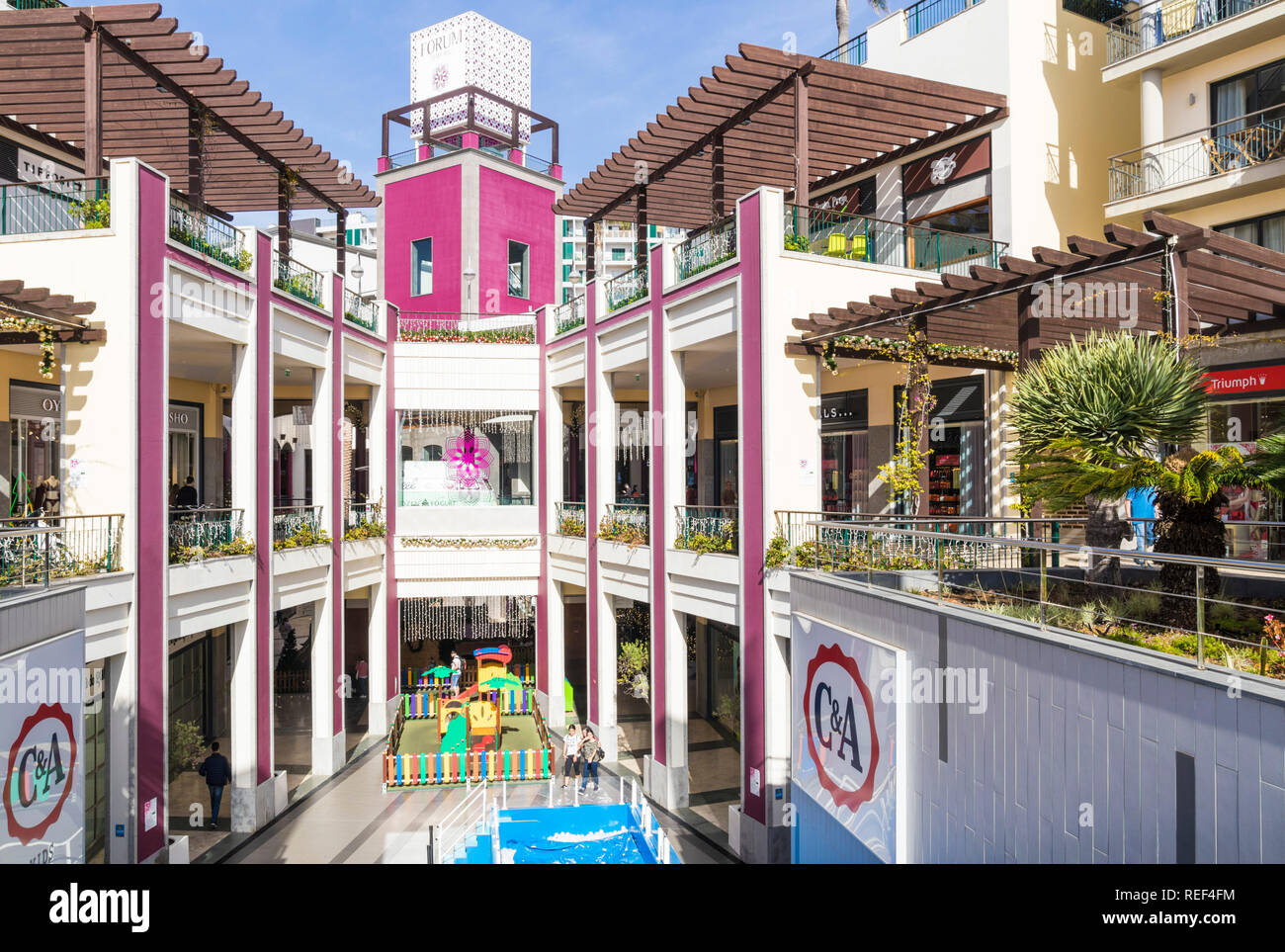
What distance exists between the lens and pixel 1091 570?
852 centimetres

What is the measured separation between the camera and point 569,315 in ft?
79.6

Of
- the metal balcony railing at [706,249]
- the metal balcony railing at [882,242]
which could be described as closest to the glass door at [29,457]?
the metal balcony railing at [706,249]

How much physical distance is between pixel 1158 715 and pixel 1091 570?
269cm

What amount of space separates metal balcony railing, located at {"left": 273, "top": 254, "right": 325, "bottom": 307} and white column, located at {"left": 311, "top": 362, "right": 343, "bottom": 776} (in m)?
1.40

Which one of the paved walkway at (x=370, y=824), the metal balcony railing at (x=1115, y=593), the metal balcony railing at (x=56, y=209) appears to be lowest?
the paved walkway at (x=370, y=824)

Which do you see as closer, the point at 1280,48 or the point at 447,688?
the point at 1280,48

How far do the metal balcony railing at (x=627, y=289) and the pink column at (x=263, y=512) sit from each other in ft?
25.8

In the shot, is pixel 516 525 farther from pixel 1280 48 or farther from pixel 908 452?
pixel 1280 48

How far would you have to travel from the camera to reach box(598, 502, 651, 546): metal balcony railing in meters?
19.8

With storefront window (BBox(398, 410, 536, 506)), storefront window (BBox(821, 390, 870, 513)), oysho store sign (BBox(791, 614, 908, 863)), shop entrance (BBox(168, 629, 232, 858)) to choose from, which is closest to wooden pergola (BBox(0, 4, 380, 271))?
storefront window (BBox(398, 410, 536, 506))

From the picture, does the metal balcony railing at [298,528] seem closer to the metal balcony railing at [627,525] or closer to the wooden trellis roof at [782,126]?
the metal balcony railing at [627,525]

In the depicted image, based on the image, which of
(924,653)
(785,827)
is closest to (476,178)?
(785,827)

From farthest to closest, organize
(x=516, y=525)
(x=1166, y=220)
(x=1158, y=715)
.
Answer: (x=516, y=525) → (x=1166, y=220) → (x=1158, y=715)

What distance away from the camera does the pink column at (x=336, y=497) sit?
68.9 ft
